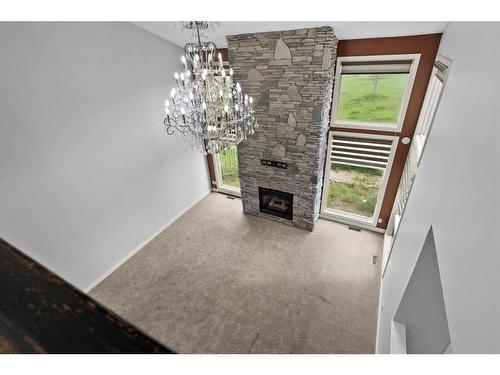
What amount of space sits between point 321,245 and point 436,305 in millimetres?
2726

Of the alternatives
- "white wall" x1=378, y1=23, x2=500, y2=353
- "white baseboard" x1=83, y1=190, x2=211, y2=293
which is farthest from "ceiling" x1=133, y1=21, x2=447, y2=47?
"white baseboard" x1=83, y1=190, x2=211, y2=293

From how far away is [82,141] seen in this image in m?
3.12

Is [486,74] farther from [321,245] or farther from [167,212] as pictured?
[167,212]

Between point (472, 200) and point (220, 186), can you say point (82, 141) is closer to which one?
point (220, 186)

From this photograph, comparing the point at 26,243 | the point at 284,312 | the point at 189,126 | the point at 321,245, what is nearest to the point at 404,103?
the point at 321,245

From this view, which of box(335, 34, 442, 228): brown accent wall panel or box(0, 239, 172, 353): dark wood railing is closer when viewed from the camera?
box(0, 239, 172, 353): dark wood railing

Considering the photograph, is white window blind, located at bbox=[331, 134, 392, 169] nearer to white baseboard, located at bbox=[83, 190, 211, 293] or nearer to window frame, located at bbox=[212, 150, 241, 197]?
window frame, located at bbox=[212, 150, 241, 197]

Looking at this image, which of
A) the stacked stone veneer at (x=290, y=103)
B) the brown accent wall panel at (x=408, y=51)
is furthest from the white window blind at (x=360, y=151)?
the stacked stone veneer at (x=290, y=103)

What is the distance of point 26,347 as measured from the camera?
44cm

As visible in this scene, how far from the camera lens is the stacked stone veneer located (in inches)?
129

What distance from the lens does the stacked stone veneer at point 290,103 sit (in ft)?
10.7

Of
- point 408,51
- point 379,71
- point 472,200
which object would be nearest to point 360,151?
point 379,71

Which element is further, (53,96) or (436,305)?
(53,96)

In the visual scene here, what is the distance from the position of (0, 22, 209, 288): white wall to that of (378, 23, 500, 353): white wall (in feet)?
12.9
